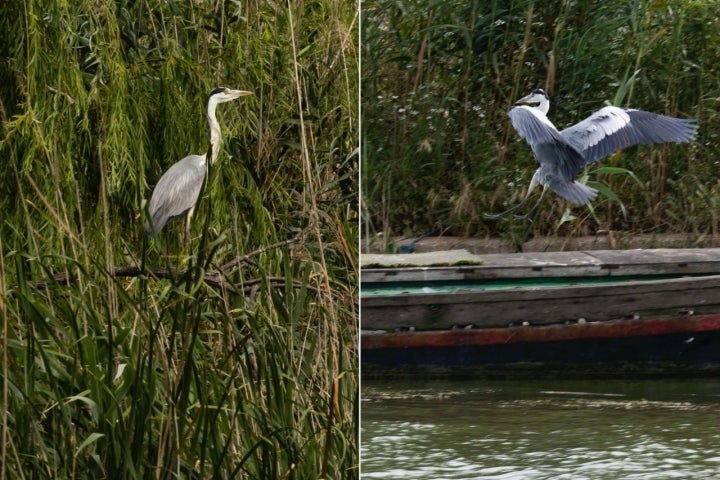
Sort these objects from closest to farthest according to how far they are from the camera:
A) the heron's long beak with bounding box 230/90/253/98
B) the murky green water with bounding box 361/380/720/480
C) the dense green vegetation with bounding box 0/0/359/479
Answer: the dense green vegetation with bounding box 0/0/359/479 < the heron's long beak with bounding box 230/90/253/98 < the murky green water with bounding box 361/380/720/480

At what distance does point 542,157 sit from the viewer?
1.75 meters

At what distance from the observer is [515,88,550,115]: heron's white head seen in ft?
5.77

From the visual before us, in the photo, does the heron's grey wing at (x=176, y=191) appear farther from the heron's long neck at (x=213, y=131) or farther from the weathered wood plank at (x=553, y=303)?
the weathered wood plank at (x=553, y=303)

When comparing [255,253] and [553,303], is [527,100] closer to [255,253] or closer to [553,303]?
→ [553,303]

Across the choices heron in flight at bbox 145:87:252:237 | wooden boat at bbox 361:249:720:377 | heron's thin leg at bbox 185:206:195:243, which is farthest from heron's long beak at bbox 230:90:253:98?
wooden boat at bbox 361:249:720:377

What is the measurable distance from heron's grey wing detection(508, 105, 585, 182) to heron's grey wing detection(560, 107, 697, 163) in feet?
0.05

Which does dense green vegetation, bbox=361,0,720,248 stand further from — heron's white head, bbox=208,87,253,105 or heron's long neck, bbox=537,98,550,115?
heron's white head, bbox=208,87,253,105

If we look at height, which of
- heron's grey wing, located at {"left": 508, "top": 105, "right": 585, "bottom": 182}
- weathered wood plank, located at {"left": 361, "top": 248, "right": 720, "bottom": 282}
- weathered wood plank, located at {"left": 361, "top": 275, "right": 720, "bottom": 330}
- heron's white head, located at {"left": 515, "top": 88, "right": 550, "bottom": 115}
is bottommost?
weathered wood plank, located at {"left": 361, "top": 275, "right": 720, "bottom": 330}

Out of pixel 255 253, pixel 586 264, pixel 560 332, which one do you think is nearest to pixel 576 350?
pixel 560 332

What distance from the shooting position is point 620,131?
5.84 ft

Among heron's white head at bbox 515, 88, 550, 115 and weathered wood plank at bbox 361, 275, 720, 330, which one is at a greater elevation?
heron's white head at bbox 515, 88, 550, 115

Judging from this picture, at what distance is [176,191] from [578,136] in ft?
2.45

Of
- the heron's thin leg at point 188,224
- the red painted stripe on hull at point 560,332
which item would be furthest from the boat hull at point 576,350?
the heron's thin leg at point 188,224

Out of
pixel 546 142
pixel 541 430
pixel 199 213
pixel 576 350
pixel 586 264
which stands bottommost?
pixel 541 430
